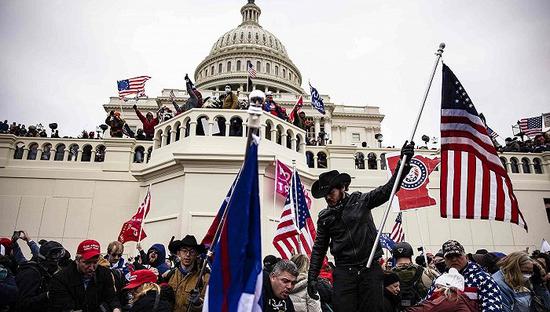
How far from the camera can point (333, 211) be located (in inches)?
171

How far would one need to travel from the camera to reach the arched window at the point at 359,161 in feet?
50.7

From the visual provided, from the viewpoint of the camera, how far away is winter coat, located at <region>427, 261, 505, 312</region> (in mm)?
3627

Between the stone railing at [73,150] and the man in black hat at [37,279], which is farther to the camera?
the stone railing at [73,150]

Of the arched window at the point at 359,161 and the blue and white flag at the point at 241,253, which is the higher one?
the arched window at the point at 359,161

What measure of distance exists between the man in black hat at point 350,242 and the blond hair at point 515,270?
1398 mm

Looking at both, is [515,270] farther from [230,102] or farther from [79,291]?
[230,102]

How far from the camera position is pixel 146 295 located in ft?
13.4

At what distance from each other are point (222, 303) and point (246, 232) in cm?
49

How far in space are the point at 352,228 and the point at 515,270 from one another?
1790mm

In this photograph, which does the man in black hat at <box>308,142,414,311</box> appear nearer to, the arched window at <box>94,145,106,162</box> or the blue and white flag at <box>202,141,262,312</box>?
the blue and white flag at <box>202,141,262,312</box>

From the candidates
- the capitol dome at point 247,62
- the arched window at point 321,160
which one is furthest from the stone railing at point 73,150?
the capitol dome at point 247,62

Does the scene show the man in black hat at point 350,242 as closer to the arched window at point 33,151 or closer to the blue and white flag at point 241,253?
the blue and white flag at point 241,253

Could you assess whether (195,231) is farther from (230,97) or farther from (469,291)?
(469,291)

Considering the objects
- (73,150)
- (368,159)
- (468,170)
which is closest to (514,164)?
(368,159)
